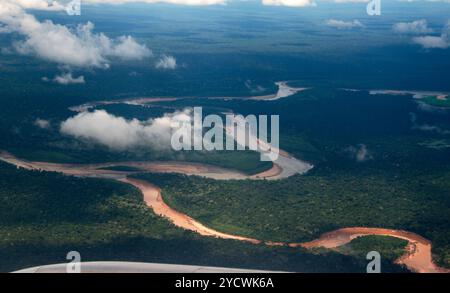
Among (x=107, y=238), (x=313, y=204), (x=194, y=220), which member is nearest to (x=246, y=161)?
(x=313, y=204)

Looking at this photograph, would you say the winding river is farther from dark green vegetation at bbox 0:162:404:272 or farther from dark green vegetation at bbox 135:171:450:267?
dark green vegetation at bbox 0:162:404:272

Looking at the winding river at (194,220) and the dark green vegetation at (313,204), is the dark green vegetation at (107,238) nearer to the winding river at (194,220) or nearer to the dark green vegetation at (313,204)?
the winding river at (194,220)

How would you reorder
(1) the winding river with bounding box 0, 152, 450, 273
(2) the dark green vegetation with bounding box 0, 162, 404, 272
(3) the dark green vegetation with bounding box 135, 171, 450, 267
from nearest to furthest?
(2) the dark green vegetation with bounding box 0, 162, 404, 272, (1) the winding river with bounding box 0, 152, 450, 273, (3) the dark green vegetation with bounding box 135, 171, 450, 267

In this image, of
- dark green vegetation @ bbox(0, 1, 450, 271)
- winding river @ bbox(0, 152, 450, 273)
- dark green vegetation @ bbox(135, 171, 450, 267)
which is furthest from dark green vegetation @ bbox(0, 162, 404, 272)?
dark green vegetation @ bbox(135, 171, 450, 267)

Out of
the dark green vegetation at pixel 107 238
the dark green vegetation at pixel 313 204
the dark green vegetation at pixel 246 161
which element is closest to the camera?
the dark green vegetation at pixel 107 238

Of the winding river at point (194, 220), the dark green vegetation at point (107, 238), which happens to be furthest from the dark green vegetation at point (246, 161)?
the winding river at point (194, 220)

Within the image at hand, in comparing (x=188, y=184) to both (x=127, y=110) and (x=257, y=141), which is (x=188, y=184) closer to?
(x=257, y=141)

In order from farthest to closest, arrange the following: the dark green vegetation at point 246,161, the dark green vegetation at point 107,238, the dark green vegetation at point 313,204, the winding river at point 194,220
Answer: the dark green vegetation at point 313,204, the winding river at point 194,220, the dark green vegetation at point 246,161, the dark green vegetation at point 107,238

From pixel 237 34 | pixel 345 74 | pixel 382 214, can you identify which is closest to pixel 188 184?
pixel 382 214
